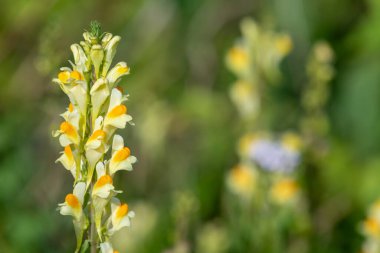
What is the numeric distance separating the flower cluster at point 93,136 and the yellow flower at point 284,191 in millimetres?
1670

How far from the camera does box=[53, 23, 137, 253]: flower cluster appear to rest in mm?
1949

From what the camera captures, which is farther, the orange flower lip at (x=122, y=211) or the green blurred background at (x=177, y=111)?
the green blurred background at (x=177, y=111)

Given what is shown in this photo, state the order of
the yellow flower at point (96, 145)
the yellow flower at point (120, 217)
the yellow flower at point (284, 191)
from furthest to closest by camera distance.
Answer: the yellow flower at point (284, 191), the yellow flower at point (120, 217), the yellow flower at point (96, 145)

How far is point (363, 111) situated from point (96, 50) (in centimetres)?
348

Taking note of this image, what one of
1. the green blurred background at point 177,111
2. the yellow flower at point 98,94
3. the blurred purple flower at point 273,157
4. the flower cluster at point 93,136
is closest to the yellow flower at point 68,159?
the flower cluster at point 93,136

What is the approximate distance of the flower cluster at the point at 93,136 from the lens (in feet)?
6.40

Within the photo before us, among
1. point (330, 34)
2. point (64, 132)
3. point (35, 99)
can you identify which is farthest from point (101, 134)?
point (330, 34)

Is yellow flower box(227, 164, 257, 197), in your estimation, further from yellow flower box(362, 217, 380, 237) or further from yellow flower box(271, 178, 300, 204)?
yellow flower box(362, 217, 380, 237)

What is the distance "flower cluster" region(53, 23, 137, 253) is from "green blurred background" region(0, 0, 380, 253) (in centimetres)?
123

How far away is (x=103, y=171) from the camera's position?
1.98 metres

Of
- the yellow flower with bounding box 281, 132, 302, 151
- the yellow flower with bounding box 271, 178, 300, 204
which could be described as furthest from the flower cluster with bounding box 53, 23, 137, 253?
the yellow flower with bounding box 281, 132, 302, 151

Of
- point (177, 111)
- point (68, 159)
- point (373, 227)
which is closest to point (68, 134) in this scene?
point (68, 159)

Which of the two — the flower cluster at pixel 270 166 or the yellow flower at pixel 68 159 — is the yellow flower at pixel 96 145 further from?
the flower cluster at pixel 270 166

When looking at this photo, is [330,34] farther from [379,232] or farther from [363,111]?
[379,232]
